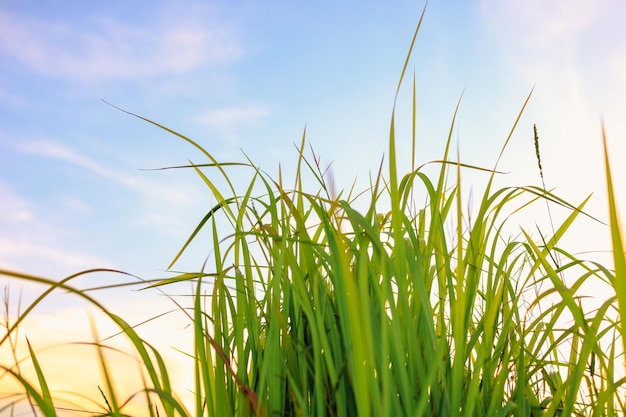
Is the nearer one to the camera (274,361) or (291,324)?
(274,361)

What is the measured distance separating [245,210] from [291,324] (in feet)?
1.04

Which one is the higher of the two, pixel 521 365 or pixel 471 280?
pixel 471 280

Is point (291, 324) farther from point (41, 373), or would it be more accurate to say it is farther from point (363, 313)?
point (41, 373)

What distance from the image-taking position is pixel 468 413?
1.17m

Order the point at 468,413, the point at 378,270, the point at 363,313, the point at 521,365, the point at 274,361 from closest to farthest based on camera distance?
the point at 363,313, the point at 468,413, the point at 274,361, the point at 521,365, the point at 378,270

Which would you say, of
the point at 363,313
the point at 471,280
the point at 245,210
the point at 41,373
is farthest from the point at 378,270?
the point at 41,373

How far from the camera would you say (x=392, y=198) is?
125 centimetres

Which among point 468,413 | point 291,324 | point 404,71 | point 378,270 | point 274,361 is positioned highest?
point 404,71

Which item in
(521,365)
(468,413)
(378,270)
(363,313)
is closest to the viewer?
(363,313)

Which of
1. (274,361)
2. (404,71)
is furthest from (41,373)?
(404,71)

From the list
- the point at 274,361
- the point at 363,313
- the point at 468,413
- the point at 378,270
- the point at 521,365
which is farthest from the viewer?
the point at 378,270

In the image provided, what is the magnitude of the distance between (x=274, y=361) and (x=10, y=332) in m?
0.54

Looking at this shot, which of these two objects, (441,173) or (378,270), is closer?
(441,173)

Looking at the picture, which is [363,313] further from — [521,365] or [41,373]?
[41,373]
